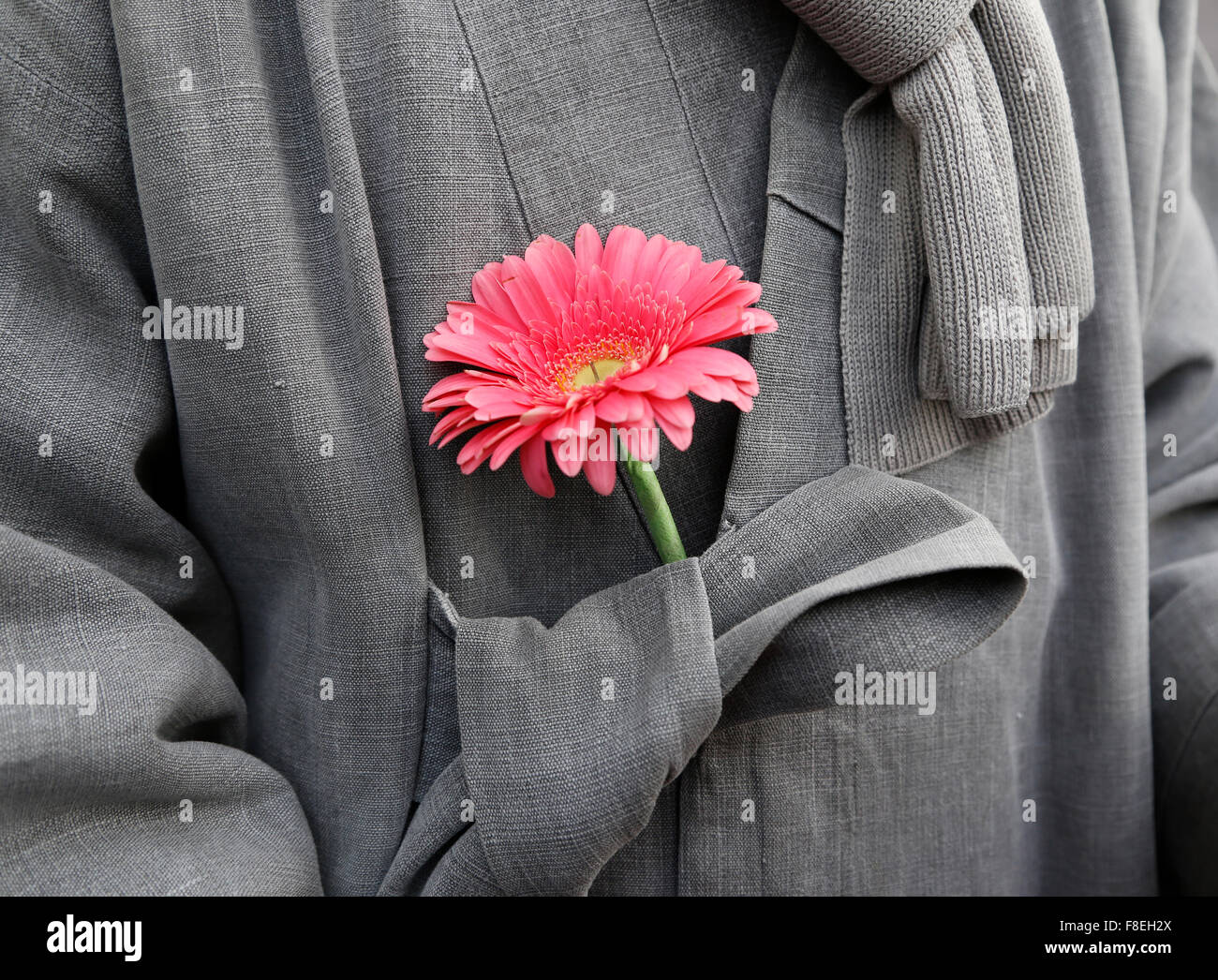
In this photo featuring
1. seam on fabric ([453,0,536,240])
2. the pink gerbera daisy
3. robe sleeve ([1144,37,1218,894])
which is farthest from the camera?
robe sleeve ([1144,37,1218,894])

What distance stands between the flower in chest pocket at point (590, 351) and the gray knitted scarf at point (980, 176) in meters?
0.13

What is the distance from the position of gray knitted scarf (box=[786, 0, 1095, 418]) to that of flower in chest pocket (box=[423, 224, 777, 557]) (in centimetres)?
13

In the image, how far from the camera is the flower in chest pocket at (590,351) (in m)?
0.43

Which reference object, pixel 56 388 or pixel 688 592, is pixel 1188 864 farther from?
pixel 56 388

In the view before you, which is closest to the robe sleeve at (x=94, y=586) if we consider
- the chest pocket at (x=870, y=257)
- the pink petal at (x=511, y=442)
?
the pink petal at (x=511, y=442)

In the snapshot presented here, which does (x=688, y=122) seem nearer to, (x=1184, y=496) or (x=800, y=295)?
(x=800, y=295)

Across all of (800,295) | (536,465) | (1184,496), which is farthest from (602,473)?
(1184,496)

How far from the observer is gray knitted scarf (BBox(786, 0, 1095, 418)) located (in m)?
0.51

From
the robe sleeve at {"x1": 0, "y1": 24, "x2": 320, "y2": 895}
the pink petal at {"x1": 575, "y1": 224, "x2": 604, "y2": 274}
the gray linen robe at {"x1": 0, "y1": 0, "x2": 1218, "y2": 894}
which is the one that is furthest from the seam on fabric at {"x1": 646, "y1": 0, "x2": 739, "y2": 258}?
the robe sleeve at {"x1": 0, "y1": 24, "x2": 320, "y2": 895}

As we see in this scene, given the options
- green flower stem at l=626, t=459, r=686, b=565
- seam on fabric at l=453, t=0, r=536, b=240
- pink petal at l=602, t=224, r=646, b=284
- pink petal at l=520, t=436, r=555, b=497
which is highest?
seam on fabric at l=453, t=0, r=536, b=240

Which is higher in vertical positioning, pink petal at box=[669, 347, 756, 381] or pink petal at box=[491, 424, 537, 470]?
pink petal at box=[669, 347, 756, 381]

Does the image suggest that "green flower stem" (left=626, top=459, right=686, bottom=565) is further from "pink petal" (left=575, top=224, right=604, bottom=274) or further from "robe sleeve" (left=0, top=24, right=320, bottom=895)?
"robe sleeve" (left=0, top=24, right=320, bottom=895)

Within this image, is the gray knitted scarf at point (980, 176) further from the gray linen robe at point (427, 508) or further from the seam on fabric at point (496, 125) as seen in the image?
the seam on fabric at point (496, 125)
